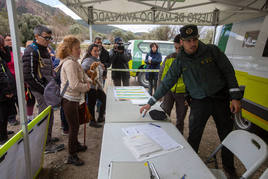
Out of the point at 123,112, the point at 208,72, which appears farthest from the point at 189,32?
the point at 123,112

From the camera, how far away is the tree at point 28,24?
13.6 m

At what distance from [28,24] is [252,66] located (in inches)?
682

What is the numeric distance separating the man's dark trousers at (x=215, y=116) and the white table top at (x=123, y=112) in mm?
511

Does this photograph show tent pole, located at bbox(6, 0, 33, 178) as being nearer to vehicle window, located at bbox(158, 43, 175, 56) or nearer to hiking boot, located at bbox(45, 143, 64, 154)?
hiking boot, located at bbox(45, 143, 64, 154)

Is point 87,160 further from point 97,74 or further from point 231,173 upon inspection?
point 231,173

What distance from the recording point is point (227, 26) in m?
3.98

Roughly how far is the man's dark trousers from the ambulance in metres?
1.33

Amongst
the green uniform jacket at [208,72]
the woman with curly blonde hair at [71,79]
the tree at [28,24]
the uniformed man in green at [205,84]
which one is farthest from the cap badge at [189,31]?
the tree at [28,24]

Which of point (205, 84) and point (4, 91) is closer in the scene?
point (205, 84)

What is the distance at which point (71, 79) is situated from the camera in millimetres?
1944

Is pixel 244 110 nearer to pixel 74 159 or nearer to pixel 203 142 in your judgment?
pixel 203 142

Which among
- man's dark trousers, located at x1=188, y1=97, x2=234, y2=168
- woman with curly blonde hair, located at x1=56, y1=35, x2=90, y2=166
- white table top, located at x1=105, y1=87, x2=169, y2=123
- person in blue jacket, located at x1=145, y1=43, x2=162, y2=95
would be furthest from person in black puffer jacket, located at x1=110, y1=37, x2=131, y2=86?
man's dark trousers, located at x1=188, y1=97, x2=234, y2=168

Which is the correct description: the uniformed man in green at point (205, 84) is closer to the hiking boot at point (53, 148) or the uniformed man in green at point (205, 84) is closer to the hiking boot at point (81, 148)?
the hiking boot at point (81, 148)

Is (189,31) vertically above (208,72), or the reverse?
(189,31)
